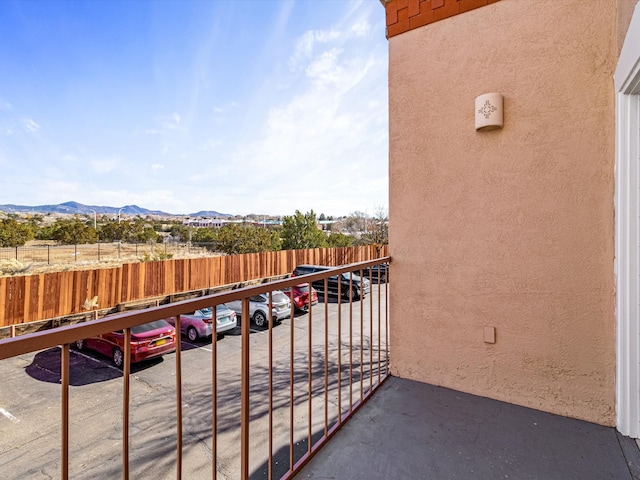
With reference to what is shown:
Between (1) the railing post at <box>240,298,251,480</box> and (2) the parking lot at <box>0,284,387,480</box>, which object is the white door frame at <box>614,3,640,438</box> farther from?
(1) the railing post at <box>240,298,251,480</box>

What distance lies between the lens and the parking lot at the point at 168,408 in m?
2.58

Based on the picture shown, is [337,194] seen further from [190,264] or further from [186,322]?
[186,322]

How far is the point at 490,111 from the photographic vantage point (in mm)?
2014

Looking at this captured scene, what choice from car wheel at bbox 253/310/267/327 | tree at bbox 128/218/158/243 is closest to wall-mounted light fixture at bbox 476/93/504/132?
car wheel at bbox 253/310/267/327

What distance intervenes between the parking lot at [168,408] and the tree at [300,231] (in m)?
14.0

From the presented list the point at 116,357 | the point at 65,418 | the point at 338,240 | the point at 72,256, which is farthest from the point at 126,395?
the point at 72,256

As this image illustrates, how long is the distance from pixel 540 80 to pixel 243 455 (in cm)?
259

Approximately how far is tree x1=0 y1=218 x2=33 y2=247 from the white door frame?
25.3 metres

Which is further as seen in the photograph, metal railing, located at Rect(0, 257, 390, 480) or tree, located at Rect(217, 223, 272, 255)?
tree, located at Rect(217, 223, 272, 255)

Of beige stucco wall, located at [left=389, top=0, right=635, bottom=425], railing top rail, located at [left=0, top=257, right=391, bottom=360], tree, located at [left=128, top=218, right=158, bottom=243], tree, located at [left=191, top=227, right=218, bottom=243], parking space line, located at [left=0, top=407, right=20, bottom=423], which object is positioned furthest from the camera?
tree, located at [left=128, top=218, right=158, bottom=243]

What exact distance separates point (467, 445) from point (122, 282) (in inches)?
440

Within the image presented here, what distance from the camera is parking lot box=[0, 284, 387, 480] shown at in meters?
2.58

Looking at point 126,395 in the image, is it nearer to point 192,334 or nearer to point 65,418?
point 65,418

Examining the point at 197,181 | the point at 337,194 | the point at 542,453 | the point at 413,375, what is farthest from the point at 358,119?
the point at 197,181
